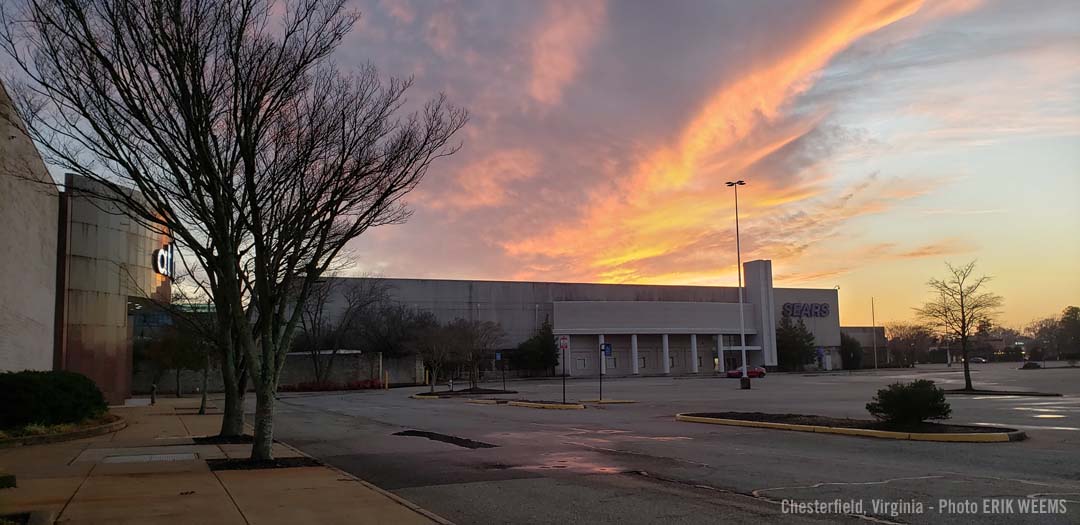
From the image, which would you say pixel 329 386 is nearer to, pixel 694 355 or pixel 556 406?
pixel 556 406

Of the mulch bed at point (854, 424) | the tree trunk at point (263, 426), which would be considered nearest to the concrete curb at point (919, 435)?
the mulch bed at point (854, 424)

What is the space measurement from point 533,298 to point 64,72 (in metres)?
78.3

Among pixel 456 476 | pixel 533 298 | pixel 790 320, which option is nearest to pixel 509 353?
pixel 533 298

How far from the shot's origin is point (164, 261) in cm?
3709

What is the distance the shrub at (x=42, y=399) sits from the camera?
688 inches

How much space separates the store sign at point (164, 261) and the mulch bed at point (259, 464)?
1000 inches

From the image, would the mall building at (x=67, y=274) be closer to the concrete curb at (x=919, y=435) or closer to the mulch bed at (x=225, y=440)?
the mulch bed at (x=225, y=440)

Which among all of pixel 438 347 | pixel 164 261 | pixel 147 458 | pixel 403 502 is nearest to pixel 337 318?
pixel 438 347

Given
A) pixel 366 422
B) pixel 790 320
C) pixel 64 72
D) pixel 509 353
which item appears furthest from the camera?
pixel 790 320

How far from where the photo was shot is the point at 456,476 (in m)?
12.1

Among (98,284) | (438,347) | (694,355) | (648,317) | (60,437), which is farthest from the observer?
(694,355)

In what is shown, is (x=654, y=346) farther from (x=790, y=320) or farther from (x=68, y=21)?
(x=68, y=21)

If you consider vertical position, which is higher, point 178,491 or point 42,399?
point 42,399

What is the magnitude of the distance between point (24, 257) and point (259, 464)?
1466 centimetres
